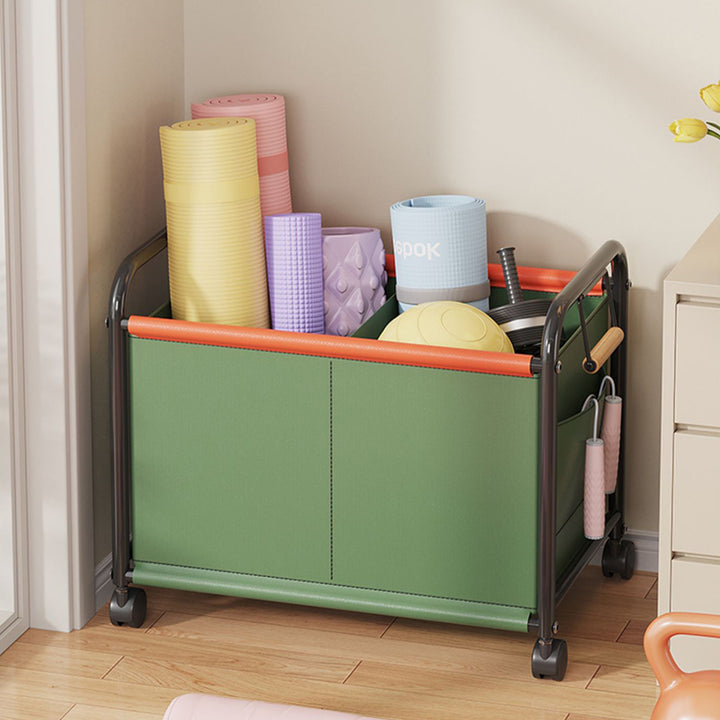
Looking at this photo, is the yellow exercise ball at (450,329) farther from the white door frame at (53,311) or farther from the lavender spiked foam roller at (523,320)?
the white door frame at (53,311)

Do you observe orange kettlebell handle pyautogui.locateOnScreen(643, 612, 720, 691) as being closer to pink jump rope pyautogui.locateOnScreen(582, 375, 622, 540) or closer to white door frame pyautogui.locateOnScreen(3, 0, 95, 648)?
pink jump rope pyautogui.locateOnScreen(582, 375, 622, 540)

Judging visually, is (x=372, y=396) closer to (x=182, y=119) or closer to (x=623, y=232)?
(x=623, y=232)

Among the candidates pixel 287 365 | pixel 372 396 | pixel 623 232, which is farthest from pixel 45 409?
pixel 623 232

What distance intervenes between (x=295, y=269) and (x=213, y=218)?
0.60 feet

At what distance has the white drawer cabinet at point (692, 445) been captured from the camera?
1988 mm

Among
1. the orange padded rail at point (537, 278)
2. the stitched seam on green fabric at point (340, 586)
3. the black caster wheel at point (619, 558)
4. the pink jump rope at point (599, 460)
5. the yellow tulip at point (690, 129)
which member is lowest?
the black caster wheel at point (619, 558)

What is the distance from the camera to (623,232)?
8.49 ft

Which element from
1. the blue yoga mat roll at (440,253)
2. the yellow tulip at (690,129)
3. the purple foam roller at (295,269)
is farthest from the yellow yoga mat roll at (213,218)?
the yellow tulip at (690,129)

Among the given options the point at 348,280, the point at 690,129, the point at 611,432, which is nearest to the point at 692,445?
the point at 611,432

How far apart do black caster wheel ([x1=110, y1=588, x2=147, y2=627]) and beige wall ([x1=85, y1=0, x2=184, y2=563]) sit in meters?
0.13

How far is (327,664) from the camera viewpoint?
2.35 m

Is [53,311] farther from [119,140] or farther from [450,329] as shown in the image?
[450,329]

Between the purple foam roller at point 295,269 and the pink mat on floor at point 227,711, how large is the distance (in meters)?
1.00

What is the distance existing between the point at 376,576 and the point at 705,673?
95 centimetres
